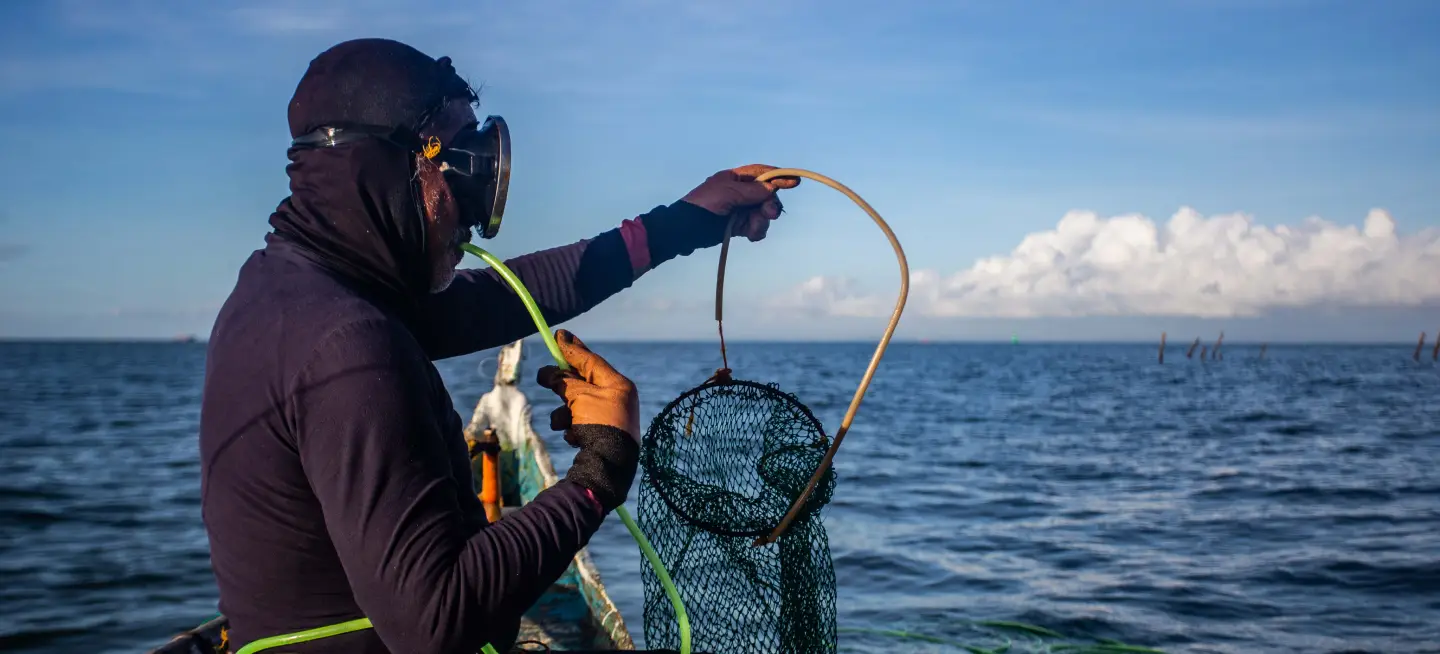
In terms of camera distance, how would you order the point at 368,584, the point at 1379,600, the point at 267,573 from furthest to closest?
the point at 1379,600 < the point at 267,573 < the point at 368,584

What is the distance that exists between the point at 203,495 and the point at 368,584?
1.51ft

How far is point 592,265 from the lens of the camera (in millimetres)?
3285

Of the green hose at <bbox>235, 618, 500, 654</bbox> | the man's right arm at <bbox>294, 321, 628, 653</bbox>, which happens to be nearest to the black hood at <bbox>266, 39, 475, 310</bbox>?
the man's right arm at <bbox>294, 321, 628, 653</bbox>

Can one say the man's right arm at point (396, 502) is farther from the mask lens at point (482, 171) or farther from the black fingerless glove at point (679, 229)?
the black fingerless glove at point (679, 229)

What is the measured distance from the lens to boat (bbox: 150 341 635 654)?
647 cm

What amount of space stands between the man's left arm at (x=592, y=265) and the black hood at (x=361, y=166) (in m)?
0.91

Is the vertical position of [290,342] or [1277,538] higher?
[290,342]

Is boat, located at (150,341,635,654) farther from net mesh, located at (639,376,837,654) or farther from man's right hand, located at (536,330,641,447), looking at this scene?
man's right hand, located at (536,330,641,447)

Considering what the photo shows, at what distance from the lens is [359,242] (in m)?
2.11

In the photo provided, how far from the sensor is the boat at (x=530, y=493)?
647 centimetres

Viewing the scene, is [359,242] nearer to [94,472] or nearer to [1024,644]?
[1024,644]

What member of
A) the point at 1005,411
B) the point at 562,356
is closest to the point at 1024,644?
the point at 562,356

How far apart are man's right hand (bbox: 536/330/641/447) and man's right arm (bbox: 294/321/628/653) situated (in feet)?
1.08

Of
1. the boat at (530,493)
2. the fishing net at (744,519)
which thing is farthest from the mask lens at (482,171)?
the boat at (530,493)
